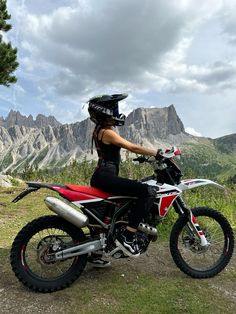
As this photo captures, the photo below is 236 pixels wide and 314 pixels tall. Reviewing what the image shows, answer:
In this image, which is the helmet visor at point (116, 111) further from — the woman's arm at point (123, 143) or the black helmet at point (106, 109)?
the woman's arm at point (123, 143)

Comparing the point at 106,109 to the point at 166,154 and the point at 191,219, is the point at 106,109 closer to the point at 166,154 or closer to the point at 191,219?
the point at 166,154

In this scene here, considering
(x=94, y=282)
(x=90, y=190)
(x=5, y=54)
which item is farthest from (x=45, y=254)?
(x=5, y=54)

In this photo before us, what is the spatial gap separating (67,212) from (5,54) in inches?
489

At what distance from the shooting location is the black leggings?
5.35 m

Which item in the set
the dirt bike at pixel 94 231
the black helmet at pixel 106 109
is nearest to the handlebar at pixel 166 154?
the dirt bike at pixel 94 231

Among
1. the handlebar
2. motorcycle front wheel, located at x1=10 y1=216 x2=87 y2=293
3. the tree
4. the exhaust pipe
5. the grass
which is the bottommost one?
the grass

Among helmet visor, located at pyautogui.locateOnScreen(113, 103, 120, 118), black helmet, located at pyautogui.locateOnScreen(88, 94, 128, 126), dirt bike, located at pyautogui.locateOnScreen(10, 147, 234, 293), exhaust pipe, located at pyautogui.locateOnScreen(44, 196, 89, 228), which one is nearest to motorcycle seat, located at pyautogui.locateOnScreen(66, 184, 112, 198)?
dirt bike, located at pyautogui.locateOnScreen(10, 147, 234, 293)

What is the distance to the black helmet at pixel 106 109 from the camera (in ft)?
17.9

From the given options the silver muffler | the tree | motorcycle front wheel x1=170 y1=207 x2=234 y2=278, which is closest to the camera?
the silver muffler

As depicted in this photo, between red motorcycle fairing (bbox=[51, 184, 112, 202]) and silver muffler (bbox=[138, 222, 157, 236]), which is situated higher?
red motorcycle fairing (bbox=[51, 184, 112, 202])

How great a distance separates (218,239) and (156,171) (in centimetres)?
174

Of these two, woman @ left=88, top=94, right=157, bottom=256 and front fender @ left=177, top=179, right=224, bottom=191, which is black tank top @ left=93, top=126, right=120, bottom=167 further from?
front fender @ left=177, top=179, right=224, bottom=191

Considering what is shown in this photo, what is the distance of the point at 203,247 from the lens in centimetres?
593

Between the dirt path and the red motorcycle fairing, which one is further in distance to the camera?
the red motorcycle fairing
